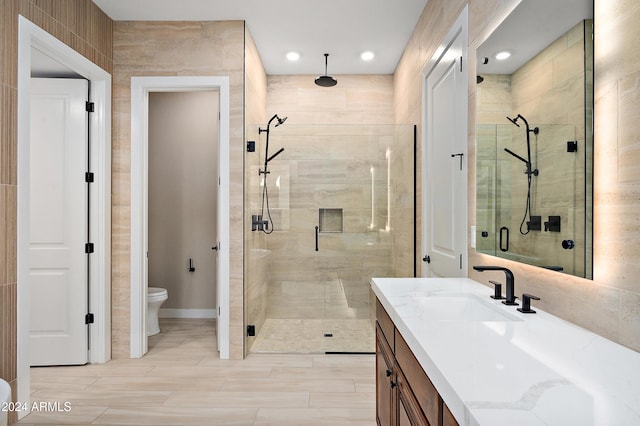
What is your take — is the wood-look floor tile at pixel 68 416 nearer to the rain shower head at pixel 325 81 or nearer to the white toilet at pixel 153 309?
the white toilet at pixel 153 309

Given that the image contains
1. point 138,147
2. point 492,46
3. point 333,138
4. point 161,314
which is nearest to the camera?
point 492,46

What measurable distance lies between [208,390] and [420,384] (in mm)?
2087

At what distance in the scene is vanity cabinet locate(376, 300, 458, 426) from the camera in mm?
1025

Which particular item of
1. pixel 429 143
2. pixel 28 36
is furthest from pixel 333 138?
pixel 28 36

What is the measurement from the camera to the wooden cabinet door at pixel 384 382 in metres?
1.64

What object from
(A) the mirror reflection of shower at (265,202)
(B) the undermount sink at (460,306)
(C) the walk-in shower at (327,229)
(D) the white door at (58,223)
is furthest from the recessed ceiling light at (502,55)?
(D) the white door at (58,223)

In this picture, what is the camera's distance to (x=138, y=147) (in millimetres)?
3449

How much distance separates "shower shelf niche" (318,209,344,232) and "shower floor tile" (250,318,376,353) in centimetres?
86

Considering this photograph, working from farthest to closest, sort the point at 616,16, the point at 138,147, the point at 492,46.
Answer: the point at 138,147, the point at 492,46, the point at 616,16

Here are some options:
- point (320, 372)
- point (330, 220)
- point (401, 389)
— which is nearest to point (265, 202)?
point (330, 220)

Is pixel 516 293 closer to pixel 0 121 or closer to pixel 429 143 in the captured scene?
pixel 429 143

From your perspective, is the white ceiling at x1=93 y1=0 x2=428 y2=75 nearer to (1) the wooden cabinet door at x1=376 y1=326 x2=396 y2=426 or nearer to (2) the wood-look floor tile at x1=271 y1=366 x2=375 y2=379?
(1) the wooden cabinet door at x1=376 y1=326 x2=396 y2=426

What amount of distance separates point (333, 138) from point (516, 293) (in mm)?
2402

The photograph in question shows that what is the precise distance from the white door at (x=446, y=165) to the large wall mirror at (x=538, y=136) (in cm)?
32
